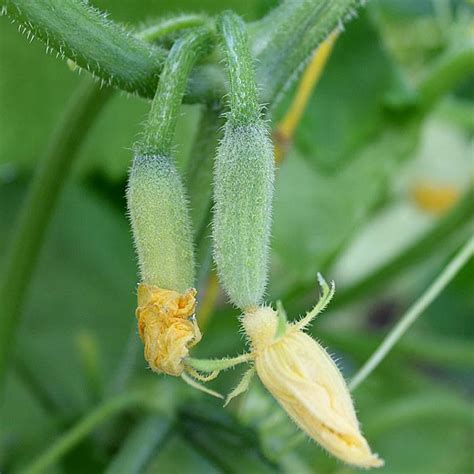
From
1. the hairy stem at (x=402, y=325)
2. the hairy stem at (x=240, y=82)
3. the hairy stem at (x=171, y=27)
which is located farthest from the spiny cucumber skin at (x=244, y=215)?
the hairy stem at (x=402, y=325)

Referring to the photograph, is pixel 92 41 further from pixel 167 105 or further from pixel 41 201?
pixel 41 201

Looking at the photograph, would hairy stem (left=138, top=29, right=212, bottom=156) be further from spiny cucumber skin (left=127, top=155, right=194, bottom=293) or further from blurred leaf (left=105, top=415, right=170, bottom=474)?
blurred leaf (left=105, top=415, right=170, bottom=474)

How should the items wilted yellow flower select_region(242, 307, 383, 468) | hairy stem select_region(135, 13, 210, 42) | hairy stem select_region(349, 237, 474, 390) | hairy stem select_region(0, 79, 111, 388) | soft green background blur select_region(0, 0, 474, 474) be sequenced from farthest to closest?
soft green background blur select_region(0, 0, 474, 474) → hairy stem select_region(349, 237, 474, 390) → hairy stem select_region(0, 79, 111, 388) → hairy stem select_region(135, 13, 210, 42) → wilted yellow flower select_region(242, 307, 383, 468)

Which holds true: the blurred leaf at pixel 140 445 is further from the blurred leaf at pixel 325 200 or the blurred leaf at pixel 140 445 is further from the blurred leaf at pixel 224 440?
the blurred leaf at pixel 325 200

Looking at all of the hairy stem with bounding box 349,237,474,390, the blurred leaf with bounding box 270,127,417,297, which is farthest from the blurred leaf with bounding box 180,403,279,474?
the blurred leaf with bounding box 270,127,417,297

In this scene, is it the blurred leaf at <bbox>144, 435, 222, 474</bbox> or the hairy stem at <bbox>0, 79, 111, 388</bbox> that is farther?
the blurred leaf at <bbox>144, 435, 222, 474</bbox>

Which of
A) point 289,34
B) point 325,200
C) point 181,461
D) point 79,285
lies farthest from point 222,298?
point 289,34
